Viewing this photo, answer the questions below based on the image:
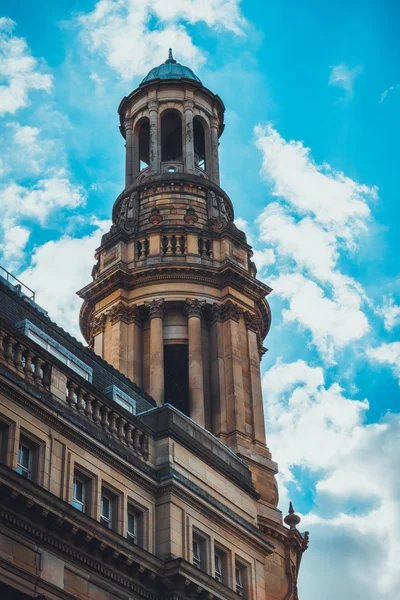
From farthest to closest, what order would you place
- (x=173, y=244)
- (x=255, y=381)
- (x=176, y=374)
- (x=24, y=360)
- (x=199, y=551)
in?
1. (x=173, y=244)
2. (x=176, y=374)
3. (x=255, y=381)
4. (x=199, y=551)
5. (x=24, y=360)

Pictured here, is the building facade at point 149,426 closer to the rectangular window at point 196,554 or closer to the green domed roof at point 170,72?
the rectangular window at point 196,554

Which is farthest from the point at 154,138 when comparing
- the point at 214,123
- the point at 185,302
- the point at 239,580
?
the point at 239,580

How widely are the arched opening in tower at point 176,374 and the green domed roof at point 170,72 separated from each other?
741 inches

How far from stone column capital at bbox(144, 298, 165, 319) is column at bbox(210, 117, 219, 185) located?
11.2 meters

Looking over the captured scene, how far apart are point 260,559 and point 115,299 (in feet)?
80.9

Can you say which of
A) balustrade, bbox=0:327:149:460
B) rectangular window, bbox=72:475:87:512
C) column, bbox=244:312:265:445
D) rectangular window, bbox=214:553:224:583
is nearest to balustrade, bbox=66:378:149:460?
balustrade, bbox=0:327:149:460

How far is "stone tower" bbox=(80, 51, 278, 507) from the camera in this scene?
55.3m

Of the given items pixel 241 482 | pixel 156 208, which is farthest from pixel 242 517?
pixel 156 208

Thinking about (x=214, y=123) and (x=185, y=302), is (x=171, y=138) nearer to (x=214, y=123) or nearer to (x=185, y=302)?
(x=214, y=123)

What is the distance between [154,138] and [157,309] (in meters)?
13.1

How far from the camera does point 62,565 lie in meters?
29.0

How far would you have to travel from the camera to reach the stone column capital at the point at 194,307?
58188mm

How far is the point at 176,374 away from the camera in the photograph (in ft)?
199

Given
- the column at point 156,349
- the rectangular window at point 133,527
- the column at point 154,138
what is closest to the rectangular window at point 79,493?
the rectangular window at point 133,527
